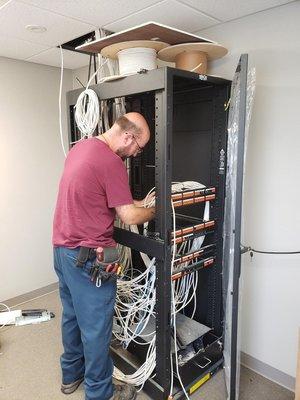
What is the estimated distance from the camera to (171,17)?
1759mm

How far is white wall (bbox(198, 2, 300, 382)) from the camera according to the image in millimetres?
1701

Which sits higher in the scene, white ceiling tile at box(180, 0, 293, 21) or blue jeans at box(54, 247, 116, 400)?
white ceiling tile at box(180, 0, 293, 21)

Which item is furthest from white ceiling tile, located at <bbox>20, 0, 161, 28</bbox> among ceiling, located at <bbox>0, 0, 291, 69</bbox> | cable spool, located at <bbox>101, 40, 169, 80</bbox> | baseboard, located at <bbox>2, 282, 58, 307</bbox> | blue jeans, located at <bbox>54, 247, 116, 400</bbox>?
baseboard, located at <bbox>2, 282, 58, 307</bbox>

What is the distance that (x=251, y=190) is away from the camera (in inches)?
76.0

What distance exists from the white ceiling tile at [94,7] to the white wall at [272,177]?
587 millimetres

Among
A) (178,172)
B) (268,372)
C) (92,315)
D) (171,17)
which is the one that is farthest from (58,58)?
(268,372)

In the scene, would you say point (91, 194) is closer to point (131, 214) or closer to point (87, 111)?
point (131, 214)

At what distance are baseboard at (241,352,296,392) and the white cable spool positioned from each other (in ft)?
6.30

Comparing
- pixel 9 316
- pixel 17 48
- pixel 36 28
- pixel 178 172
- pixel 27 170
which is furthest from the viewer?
pixel 27 170

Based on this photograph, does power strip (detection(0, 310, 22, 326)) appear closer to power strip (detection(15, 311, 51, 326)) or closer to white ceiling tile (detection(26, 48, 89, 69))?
power strip (detection(15, 311, 51, 326))

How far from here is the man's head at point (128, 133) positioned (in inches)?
63.7

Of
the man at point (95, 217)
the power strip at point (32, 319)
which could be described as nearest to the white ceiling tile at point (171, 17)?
the man at point (95, 217)

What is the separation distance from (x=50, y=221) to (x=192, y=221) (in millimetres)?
1758

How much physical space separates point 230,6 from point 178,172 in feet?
3.29
